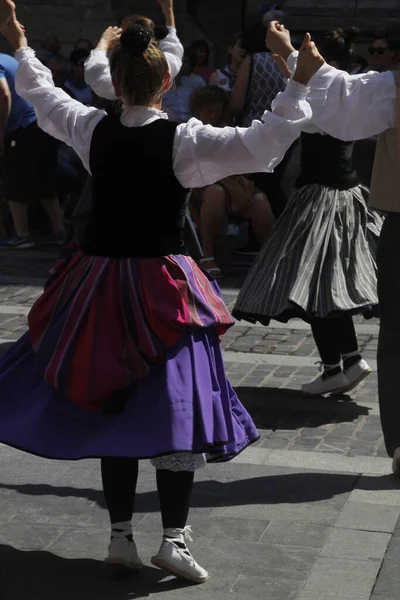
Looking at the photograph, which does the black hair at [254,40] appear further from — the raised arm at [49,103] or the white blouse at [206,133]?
the white blouse at [206,133]

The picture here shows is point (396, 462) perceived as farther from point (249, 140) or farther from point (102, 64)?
point (102, 64)

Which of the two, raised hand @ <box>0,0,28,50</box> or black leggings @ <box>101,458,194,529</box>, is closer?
black leggings @ <box>101,458,194,529</box>

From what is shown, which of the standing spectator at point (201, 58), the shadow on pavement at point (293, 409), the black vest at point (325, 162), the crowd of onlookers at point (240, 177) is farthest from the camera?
the standing spectator at point (201, 58)

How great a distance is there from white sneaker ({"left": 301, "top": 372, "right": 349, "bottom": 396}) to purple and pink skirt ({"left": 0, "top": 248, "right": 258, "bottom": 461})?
245cm

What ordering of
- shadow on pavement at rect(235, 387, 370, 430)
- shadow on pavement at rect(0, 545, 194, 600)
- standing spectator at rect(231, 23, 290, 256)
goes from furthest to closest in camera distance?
standing spectator at rect(231, 23, 290, 256)
shadow on pavement at rect(235, 387, 370, 430)
shadow on pavement at rect(0, 545, 194, 600)

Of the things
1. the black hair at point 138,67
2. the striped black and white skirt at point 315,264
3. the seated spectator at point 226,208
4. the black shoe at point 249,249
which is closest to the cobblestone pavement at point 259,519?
the striped black and white skirt at point 315,264

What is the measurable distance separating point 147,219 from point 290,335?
13.4 ft

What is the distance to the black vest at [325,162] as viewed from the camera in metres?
6.41

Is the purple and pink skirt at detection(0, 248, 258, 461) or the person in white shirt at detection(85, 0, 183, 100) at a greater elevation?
the person in white shirt at detection(85, 0, 183, 100)

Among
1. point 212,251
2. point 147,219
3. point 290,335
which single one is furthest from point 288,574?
point 212,251

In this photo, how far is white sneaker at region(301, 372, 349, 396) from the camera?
6547 millimetres

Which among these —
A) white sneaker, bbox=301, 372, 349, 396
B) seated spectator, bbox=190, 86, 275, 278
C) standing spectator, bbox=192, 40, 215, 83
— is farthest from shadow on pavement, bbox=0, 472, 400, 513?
standing spectator, bbox=192, 40, 215, 83

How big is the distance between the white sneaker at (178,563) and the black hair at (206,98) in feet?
18.2

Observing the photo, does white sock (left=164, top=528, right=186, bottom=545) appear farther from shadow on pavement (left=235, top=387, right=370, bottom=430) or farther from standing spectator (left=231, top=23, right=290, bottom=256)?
standing spectator (left=231, top=23, right=290, bottom=256)
